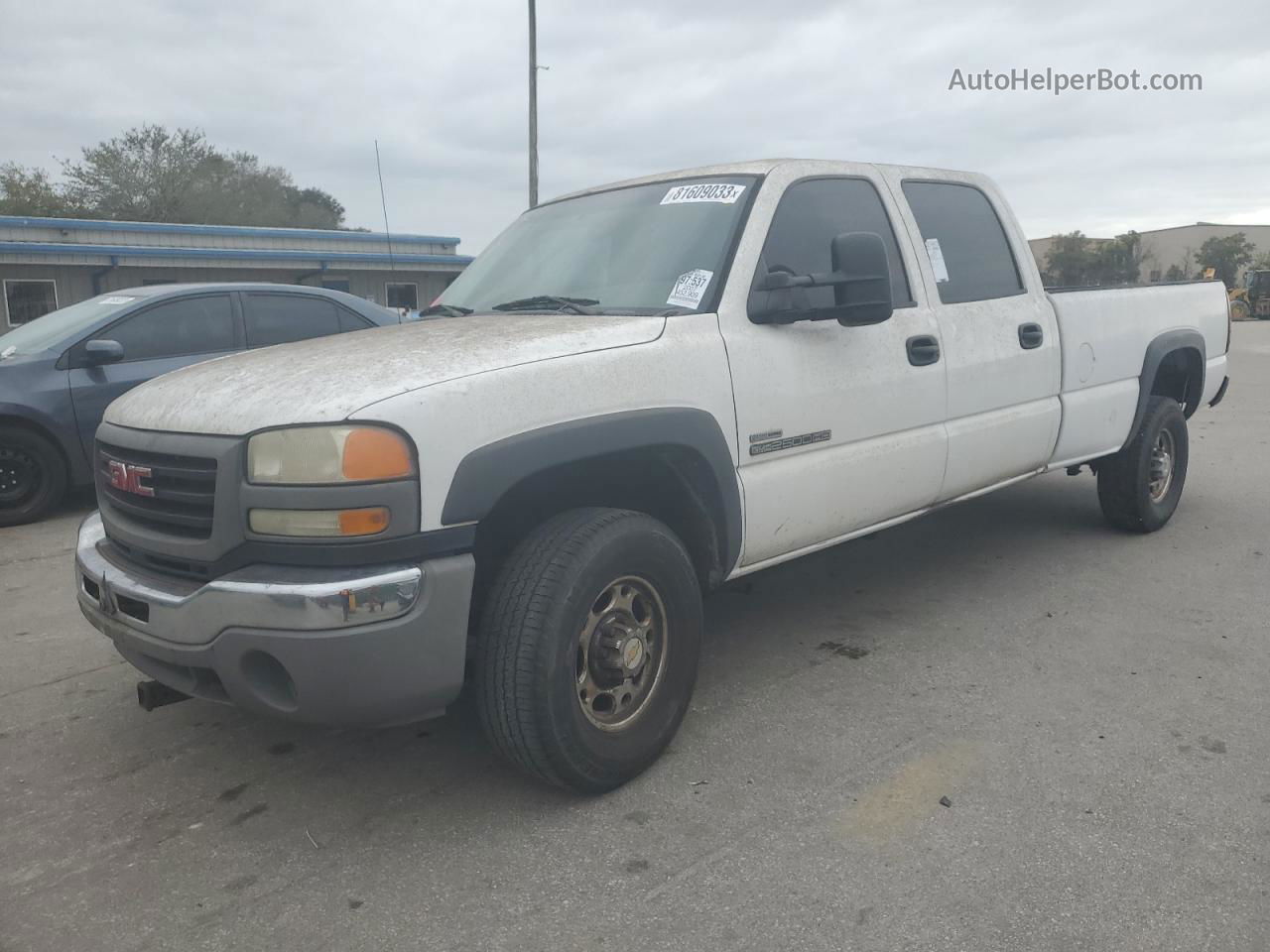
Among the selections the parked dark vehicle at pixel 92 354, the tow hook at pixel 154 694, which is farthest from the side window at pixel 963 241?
the parked dark vehicle at pixel 92 354

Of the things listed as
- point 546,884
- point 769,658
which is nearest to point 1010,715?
point 769,658

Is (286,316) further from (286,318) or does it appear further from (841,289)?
(841,289)

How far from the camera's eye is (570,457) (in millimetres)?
2771

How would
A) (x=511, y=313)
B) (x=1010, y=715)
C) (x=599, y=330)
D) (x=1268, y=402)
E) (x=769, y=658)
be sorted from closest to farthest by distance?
1. (x=599, y=330)
2. (x=1010, y=715)
3. (x=511, y=313)
4. (x=769, y=658)
5. (x=1268, y=402)

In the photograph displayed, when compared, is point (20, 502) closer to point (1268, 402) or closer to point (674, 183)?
point (674, 183)

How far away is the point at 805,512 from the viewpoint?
140 inches

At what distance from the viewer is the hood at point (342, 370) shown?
102 inches

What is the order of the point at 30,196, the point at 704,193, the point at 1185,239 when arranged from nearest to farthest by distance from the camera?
the point at 704,193 < the point at 30,196 < the point at 1185,239

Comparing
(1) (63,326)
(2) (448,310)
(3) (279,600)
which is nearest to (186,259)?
(1) (63,326)

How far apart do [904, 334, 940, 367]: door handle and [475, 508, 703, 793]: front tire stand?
1.40m

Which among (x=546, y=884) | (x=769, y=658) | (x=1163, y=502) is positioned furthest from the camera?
(x=1163, y=502)

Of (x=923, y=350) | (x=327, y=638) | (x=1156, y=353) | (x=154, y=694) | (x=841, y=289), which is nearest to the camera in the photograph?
(x=327, y=638)

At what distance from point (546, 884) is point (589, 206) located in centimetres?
262

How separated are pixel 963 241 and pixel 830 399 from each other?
1394mm
